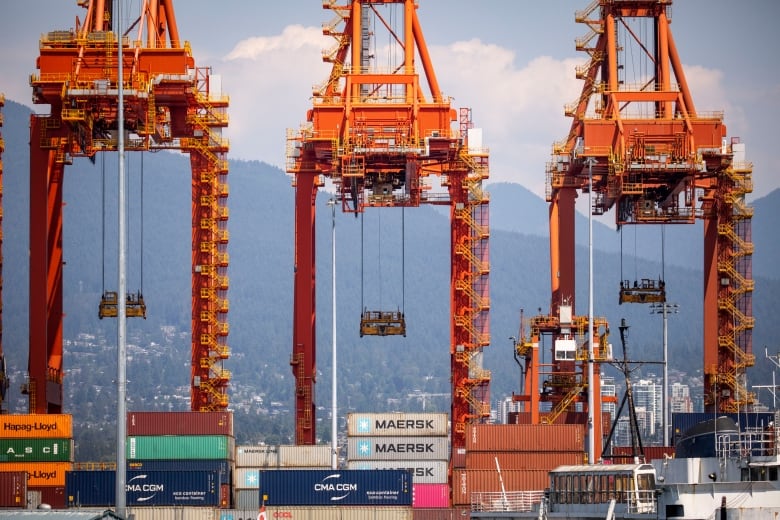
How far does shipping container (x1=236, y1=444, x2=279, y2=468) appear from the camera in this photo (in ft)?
253

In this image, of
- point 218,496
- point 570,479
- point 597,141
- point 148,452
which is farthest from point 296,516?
point 597,141

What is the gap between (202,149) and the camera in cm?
8944

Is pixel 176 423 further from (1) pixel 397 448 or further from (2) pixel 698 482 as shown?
(2) pixel 698 482

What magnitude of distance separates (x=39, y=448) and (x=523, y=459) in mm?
21705

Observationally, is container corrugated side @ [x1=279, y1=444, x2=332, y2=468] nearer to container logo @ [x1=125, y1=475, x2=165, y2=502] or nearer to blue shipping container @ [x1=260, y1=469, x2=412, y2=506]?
blue shipping container @ [x1=260, y1=469, x2=412, y2=506]

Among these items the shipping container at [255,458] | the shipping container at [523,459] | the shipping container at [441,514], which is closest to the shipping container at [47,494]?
the shipping container at [255,458]

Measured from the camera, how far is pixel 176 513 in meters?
70.8

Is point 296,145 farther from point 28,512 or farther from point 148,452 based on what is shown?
point 28,512

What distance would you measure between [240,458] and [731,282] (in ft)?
104

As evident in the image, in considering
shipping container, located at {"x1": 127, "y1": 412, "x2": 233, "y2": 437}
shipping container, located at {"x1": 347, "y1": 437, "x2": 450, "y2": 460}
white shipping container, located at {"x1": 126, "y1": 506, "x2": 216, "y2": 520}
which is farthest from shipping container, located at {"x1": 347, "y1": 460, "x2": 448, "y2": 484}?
white shipping container, located at {"x1": 126, "y1": 506, "x2": 216, "y2": 520}

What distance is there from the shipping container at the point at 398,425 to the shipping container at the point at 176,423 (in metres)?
6.17

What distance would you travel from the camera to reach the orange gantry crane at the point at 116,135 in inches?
3150

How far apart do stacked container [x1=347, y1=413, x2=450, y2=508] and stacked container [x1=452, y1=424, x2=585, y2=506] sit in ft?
6.64

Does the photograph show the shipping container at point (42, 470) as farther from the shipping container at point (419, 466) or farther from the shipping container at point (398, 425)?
the shipping container at point (398, 425)
